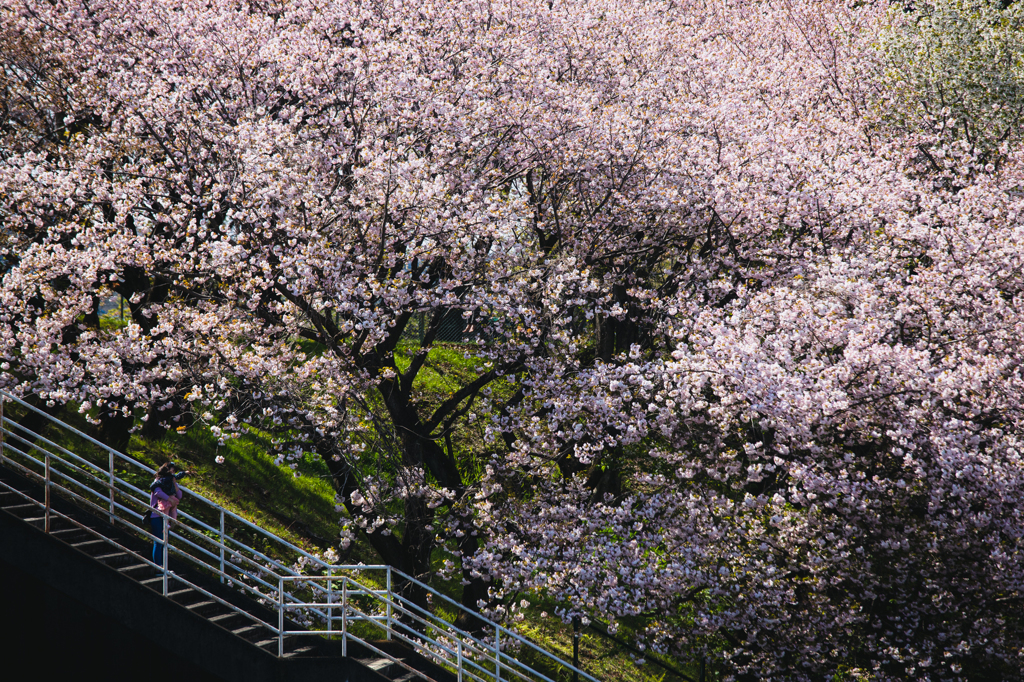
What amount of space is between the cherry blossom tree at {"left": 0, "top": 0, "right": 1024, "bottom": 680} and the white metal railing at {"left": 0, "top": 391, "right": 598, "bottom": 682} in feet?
3.45

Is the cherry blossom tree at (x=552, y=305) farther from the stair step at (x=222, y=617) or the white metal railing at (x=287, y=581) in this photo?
the stair step at (x=222, y=617)

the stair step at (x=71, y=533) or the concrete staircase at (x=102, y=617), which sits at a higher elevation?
the stair step at (x=71, y=533)

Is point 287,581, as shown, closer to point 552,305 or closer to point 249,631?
point 249,631

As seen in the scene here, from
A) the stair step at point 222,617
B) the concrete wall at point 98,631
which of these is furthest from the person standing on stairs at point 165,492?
the stair step at point 222,617

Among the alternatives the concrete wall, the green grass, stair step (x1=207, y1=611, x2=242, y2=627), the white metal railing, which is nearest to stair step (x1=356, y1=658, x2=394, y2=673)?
the white metal railing

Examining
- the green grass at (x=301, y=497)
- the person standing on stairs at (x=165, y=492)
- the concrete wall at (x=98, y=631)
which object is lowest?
the concrete wall at (x=98, y=631)

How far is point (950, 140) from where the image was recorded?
1764 centimetres

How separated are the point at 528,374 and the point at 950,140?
1180cm

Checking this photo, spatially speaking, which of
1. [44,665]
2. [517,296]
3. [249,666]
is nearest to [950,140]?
[517,296]

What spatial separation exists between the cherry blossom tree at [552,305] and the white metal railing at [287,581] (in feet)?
3.45

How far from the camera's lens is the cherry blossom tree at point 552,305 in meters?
11.3

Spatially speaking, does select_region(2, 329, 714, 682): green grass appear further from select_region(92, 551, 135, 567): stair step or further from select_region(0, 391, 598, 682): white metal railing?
select_region(92, 551, 135, 567): stair step

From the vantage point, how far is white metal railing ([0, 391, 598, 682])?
8950 millimetres

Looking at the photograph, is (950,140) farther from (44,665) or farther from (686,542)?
(44,665)
